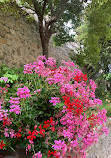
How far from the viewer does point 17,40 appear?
18.8 ft

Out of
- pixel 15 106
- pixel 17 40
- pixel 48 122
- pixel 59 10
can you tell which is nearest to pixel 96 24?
pixel 59 10

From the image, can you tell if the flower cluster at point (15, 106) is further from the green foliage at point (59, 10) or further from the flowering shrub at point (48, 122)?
the green foliage at point (59, 10)

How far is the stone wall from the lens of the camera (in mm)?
5113

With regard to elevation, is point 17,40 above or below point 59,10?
below

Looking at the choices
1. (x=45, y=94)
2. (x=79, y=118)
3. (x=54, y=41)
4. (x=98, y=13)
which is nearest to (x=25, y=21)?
(x=54, y=41)

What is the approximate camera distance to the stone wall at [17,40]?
16.8ft

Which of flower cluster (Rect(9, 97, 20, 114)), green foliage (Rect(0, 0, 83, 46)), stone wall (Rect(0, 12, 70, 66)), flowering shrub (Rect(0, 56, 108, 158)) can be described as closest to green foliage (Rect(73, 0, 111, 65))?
green foliage (Rect(0, 0, 83, 46))

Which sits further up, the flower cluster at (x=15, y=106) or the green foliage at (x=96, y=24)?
the green foliage at (x=96, y=24)

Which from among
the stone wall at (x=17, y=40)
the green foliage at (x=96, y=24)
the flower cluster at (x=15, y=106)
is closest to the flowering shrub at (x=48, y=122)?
the flower cluster at (x=15, y=106)

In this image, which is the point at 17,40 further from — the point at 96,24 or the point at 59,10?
the point at 96,24

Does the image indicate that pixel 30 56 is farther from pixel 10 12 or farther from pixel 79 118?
pixel 79 118

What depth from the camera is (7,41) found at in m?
5.23

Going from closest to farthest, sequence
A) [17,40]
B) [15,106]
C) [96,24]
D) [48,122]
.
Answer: [15,106], [48,122], [17,40], [96,24]

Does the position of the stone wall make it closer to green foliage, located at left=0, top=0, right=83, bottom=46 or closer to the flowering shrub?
green foliage, located at left=0, top=0, right=83, bottom=46
